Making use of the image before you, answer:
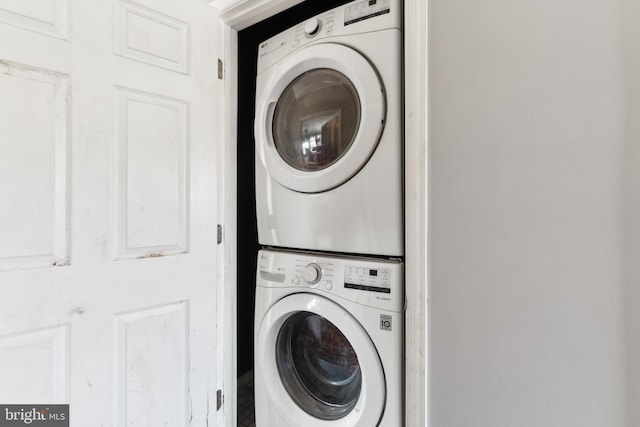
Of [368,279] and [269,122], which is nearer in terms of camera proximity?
[368,279]

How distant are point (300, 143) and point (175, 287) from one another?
732 millimetres

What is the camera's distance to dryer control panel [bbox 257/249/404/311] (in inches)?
38.7

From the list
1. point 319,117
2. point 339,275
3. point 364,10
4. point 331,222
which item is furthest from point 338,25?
point 339,275

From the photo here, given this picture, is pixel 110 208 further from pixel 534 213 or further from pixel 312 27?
pixel 534 213

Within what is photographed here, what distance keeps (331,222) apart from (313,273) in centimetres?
19

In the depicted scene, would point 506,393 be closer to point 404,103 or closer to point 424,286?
point 424,286

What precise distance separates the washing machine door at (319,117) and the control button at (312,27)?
6 centimetres

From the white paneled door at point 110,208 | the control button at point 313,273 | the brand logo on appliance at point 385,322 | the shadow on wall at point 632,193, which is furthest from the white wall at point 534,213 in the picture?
the white paneled door at point 110,208

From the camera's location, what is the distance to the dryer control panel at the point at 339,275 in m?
0.98

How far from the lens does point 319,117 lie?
1208 millimetres

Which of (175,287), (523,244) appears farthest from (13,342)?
(523,244)

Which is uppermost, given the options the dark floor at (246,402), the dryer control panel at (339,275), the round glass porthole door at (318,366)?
the dryer control panel at (339,275)

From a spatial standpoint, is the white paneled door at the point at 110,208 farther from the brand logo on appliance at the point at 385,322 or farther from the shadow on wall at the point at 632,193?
the shadow on wall at the point at 632,193

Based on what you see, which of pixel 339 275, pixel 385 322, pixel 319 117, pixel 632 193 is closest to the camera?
pixel 632 193
